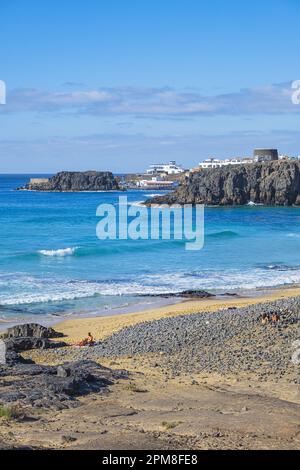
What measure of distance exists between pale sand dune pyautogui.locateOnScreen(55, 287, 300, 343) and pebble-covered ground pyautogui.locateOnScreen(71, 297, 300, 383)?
1.48m

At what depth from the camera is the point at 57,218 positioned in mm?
75812

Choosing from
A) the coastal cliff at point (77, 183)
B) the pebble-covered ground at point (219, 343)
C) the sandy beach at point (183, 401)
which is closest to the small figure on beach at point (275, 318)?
the pebble-covered ground at point (219, 343)

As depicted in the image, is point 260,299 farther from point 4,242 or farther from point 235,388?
point 4,242

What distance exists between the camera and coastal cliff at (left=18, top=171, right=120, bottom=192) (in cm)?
15334

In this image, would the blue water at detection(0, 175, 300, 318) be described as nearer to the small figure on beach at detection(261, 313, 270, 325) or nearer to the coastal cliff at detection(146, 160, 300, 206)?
the small figure on beach at detection(261, 313, 270, 325)

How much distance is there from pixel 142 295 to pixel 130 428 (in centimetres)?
1876

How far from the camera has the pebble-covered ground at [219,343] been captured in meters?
15.3

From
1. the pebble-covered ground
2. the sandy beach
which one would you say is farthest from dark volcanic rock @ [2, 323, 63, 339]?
the pebble-covered ground

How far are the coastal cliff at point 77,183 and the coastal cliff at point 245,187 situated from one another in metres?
57.9

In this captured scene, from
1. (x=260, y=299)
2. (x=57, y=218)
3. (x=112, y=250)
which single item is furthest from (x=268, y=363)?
(x=57, y=218)

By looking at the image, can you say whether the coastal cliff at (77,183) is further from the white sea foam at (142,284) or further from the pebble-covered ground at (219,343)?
the pebble-covered ground at (219,343)

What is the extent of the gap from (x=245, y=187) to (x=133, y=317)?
77.6 m

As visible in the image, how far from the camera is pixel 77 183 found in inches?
6137

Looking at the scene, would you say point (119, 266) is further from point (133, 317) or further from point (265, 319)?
point (265, 319)
